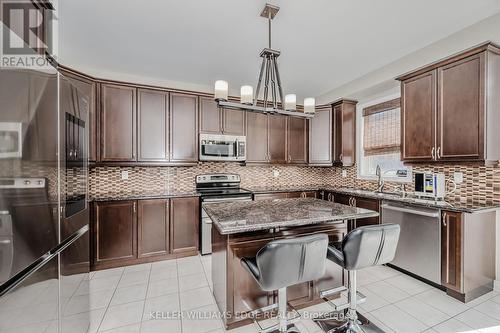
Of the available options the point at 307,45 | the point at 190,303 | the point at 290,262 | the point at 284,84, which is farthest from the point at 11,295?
the point at 284,84

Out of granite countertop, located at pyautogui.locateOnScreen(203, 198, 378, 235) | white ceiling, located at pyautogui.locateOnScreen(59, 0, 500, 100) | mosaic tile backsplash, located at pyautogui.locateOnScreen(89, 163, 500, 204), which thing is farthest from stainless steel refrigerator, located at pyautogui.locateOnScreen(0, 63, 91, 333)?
mosaic tile backsplash, located at pyautogui.locateOnScreen(89, 163, 500, 204)

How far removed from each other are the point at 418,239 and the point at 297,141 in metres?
2.49

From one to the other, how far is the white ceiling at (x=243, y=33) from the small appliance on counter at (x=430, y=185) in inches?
64.7

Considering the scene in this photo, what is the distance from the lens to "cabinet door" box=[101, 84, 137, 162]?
3.17m

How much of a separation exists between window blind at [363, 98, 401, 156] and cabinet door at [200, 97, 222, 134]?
8.76 feet

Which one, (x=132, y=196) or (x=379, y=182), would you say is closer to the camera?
(x=132, y=196)

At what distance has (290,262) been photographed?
1392mm

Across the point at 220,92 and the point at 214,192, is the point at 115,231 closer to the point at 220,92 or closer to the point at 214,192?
the point at 214,192

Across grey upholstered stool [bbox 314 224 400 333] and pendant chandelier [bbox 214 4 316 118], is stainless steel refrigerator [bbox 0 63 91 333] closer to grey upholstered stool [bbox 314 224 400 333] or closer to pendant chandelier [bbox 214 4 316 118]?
pendant chandelier [bbox 214 4 316 118]

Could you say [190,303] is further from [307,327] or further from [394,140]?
[394,140]

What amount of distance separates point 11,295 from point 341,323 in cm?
217

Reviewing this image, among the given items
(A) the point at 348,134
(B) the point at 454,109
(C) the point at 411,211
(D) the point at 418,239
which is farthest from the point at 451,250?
(A) the point at 348,134

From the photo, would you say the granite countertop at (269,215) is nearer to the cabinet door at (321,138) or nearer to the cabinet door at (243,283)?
the cabinet door at (243,283)

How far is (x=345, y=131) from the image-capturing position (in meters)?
4.16
